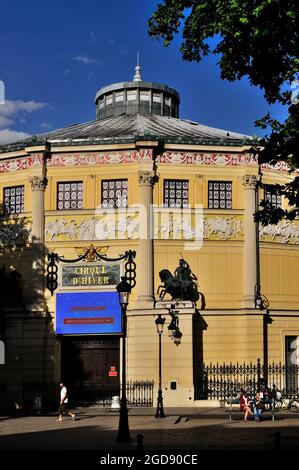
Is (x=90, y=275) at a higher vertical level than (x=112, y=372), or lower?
higher

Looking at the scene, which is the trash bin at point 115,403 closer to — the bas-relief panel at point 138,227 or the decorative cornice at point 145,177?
the bas-relief panel at point 138,227

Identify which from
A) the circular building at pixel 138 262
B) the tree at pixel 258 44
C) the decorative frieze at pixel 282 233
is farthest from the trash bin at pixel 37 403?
the tree at pixel 258 44

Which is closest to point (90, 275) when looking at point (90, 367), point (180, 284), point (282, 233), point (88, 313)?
point (88, 313)

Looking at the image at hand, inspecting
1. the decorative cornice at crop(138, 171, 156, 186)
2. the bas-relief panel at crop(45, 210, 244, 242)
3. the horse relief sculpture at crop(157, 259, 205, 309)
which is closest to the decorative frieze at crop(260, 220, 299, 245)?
the bas-relief panel at crop(45, 210, 244, 242)

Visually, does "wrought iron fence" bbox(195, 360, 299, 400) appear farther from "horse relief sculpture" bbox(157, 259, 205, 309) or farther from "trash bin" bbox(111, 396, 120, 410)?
"trash bin" bbox(111, 396, 120, 410)

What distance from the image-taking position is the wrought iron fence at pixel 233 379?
4350 centimetres

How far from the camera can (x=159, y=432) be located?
97.1ft

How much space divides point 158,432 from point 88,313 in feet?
54.9

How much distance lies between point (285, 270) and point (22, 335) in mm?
16105

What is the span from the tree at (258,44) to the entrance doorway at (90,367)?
75.8 feet

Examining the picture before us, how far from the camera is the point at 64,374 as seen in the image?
45906 millimetres

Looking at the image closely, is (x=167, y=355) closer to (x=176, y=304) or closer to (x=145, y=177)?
(x=176, y=304)
